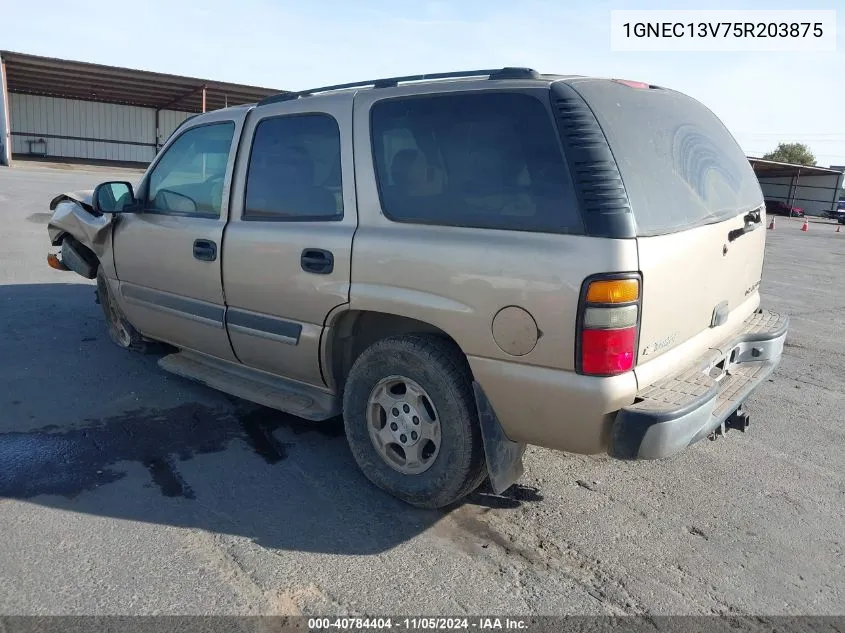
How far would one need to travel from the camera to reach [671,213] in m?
2.88

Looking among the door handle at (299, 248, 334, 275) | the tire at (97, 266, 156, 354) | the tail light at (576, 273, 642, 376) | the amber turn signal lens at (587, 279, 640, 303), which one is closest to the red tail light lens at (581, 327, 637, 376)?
the tail light at (576, 273, 642, 376)

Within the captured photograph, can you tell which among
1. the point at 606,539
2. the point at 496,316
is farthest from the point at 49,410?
the point at 606,539

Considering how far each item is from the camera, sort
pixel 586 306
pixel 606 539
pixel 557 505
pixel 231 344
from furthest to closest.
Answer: pixel 231 344
pixel 557 505
pixel 606 539
pixel 586 306

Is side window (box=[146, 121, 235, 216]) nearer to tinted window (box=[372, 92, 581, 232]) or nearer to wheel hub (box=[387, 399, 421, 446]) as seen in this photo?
tinted window (box=[372, 92, 581, 232])

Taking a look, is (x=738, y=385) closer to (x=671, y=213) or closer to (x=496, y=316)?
(x=671, y=213)

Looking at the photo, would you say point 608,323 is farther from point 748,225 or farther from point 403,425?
point 748,225

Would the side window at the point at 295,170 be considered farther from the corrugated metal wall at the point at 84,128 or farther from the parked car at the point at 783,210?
the parked car at the point at 783,210

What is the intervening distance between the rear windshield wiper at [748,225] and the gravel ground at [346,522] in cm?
135

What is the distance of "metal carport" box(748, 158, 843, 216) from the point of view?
170ft

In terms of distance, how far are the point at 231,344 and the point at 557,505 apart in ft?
7.11

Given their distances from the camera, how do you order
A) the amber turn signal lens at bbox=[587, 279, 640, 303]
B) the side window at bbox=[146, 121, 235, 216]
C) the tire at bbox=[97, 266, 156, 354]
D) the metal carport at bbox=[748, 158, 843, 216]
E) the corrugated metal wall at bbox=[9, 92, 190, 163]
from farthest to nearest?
the metal carport at bbox=[748, 158, 843, 216] → the corrugated metal wall at bbox=[9, 92, 190, 163] → the tire at bbox=[97, 266, 156, 354] → the side window at bbox=[146, 121, 235, 216] → the amber turn signal lens at bbox=[587, 279, 640, 303]

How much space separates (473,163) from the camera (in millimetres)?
2980

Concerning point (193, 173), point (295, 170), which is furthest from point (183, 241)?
point (295, 170)

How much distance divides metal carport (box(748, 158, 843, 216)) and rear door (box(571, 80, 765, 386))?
54.4m
